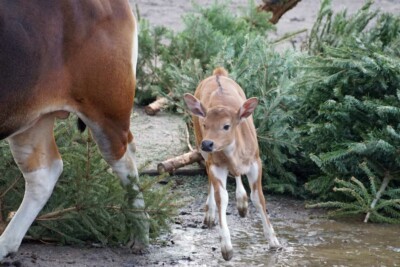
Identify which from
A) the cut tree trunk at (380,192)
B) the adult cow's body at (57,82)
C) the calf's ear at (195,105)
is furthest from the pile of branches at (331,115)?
the adult cow's body at (57,82)

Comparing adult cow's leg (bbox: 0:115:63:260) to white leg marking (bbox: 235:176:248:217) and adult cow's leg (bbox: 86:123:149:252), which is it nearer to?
adult cow's leg (bbox: 86:123:149:252)

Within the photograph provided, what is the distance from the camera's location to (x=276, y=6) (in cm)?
1251

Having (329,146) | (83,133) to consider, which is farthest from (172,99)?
(83,133)

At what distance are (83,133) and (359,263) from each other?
80.0 inches

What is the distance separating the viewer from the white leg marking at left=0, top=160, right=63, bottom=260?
6973 mm

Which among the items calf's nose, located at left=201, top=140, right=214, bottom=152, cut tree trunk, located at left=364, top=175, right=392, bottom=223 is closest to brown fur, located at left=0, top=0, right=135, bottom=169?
calf's nose, located at left=201, top=140, right=214, bottom=152

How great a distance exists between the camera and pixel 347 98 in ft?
28.6

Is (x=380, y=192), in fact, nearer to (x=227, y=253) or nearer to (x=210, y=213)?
(x=210, y=213)

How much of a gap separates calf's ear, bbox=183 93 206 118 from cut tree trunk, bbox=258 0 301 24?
5.14m

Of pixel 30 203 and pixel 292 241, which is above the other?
pixel 30 203

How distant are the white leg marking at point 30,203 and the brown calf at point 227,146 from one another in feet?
3.24

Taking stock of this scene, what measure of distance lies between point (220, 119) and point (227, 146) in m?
0.19

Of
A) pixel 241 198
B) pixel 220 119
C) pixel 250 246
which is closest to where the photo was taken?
pixel 220 119

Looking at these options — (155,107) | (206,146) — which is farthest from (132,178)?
(155,107)
